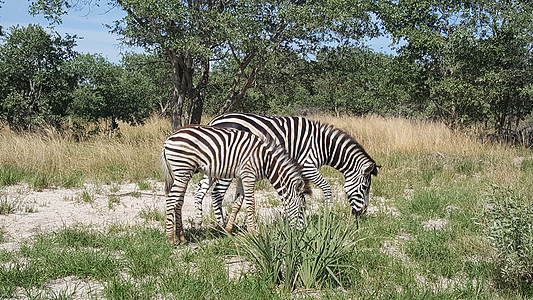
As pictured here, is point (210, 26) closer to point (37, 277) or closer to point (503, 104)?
point (37, 277)

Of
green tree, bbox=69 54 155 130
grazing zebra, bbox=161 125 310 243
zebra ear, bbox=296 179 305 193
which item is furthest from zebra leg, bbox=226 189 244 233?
green tree, bbox=69 54 155 130

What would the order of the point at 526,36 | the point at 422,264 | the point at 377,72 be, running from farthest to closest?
the point at 377,72
the point at 526,36
the point at 422,264

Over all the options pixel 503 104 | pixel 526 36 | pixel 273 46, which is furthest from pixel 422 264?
pixel 503 104

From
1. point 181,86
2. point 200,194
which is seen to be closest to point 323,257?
point 200,194

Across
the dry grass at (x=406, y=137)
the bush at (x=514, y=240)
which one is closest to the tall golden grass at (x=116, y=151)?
the dry grass at (x=406, y=137)

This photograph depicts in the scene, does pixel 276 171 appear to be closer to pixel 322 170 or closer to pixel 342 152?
pixel 342 152

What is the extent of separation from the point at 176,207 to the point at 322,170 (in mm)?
5887

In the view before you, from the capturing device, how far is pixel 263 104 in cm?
1938

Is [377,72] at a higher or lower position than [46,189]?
higher

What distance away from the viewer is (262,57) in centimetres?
1255

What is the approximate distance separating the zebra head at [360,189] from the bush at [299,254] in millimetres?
2217

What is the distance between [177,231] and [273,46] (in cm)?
772

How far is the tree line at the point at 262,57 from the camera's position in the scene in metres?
12.0

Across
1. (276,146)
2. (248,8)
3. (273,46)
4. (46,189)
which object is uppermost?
(248,8)
